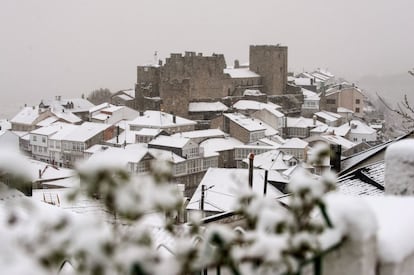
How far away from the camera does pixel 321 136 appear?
150 feet

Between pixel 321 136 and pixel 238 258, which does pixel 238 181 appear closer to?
pixel 238 258

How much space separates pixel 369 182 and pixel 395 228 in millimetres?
5822

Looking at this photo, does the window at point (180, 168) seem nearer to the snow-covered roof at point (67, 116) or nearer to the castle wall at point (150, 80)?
the snow-covered roof at point (67, 116)

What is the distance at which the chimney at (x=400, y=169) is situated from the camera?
7.84 ft

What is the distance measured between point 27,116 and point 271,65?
2206 cm

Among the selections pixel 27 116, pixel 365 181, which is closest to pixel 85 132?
pixel 27 116

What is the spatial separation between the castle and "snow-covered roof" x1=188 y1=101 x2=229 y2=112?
570 mm

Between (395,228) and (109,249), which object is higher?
(109,249)

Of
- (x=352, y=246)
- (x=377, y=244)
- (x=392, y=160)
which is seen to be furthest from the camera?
(x=392, y=160)

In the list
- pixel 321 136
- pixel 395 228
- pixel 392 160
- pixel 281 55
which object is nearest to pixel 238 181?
pixel 395 228

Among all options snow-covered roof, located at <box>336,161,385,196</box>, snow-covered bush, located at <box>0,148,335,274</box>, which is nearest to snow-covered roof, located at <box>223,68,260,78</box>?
snow-covered roof, located at <box>336,161,385,196</box>

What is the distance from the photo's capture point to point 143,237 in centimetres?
111

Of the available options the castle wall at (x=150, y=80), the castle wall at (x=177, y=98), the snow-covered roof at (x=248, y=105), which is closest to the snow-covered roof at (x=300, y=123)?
the snow-covered roof at (x=248, y=105)

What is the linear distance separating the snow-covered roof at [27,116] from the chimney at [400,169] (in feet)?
175
